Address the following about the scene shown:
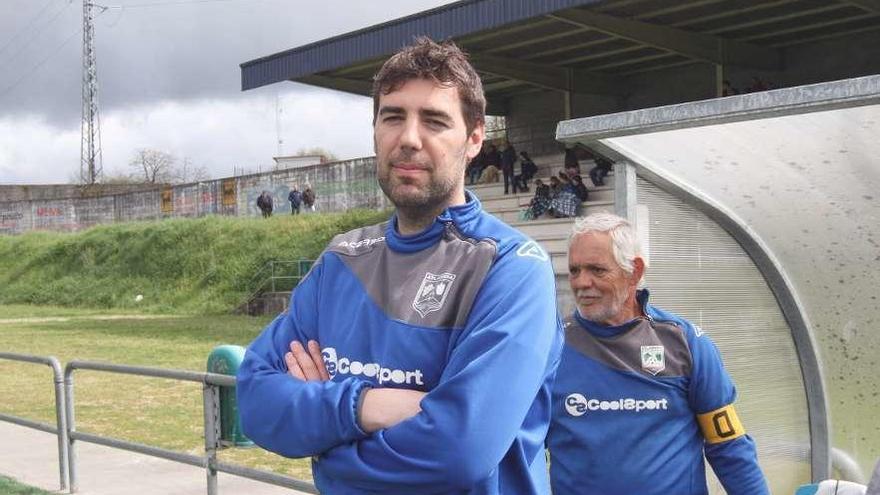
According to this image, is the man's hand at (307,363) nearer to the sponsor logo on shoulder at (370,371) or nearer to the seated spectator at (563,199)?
the sponsor logo on shoulder at (370,371)

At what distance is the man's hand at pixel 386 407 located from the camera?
2.00 m

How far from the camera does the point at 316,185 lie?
115 feet

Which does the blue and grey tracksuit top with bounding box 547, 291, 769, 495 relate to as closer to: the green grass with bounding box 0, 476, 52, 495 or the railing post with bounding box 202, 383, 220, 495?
the railing post with bounding box 202, 383, 220, 495

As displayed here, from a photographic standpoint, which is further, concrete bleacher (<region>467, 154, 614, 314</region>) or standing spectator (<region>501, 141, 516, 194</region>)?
standing spectator (<region>501, 141, 516, 194</region>)

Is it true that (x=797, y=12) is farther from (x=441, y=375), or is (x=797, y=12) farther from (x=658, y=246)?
(x=441, y=375)

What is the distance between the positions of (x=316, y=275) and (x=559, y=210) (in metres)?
18.3

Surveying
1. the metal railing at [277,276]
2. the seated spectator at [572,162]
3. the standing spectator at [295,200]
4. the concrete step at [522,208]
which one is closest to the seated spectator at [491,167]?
the concrete step at [522,208]

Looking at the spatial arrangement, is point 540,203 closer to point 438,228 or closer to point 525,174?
point 525,174

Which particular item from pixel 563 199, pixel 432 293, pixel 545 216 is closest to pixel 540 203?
pixel 545 216

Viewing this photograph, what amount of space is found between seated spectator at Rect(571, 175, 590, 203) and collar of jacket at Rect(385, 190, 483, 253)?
18.6 meters

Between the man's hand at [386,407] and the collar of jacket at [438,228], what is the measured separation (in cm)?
32

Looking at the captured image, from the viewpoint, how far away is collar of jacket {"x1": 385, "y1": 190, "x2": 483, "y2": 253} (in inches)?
84.7

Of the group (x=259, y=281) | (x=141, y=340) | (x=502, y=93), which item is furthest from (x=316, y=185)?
(x=141, y=340)

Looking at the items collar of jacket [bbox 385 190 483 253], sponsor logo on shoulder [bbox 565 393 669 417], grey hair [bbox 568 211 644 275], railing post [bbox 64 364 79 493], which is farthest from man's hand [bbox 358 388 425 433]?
railing post [bbox 64 364 79 493]
